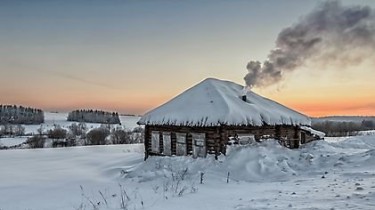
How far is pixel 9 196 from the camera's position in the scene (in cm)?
1334

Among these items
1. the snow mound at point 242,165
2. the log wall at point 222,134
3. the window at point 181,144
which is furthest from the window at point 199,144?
the snow mound at point 242,165

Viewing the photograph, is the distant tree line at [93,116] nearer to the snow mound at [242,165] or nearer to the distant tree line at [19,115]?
the distant tree line at [19,115]

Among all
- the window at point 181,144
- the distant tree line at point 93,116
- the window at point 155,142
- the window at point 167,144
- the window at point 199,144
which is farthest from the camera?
the distant tree line at point 93,116

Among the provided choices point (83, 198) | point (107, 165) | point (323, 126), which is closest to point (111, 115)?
point (323, 126)

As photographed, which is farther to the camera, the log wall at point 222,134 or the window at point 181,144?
the window at point 181,144

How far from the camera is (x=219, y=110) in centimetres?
1817

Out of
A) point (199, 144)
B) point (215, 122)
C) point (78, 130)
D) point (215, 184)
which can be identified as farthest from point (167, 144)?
point (78, 130)

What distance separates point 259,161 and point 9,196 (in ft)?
30.5

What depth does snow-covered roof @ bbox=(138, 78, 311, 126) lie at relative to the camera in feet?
58.4

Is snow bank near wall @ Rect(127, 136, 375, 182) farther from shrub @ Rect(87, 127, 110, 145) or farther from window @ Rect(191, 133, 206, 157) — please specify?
shrub @ Rect(87, 127, 110, 145)

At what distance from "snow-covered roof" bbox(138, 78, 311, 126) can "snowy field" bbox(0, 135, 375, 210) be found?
1410 mm

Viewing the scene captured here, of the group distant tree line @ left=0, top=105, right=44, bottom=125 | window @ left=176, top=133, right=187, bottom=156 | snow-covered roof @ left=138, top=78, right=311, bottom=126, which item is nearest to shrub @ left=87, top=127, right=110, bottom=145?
snow-covered roof @ left=138, top=78, right=311, bottom=126

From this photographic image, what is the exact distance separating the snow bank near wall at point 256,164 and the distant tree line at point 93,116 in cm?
12318

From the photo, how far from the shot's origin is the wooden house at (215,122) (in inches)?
699
